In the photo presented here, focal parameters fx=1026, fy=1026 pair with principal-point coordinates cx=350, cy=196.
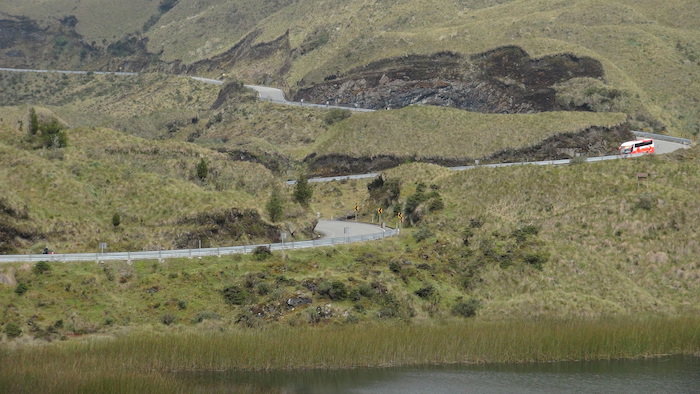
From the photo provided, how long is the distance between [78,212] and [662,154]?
273ft

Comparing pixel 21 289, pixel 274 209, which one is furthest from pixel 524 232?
pixel 21 289

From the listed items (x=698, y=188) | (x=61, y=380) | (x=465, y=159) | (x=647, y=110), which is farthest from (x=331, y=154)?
(x=61, y=380)

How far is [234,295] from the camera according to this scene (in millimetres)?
102438

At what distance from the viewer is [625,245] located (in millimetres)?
123375

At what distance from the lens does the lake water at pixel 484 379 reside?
274ft

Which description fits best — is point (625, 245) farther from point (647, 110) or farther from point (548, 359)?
point (647, 110)

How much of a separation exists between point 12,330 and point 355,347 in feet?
98.6

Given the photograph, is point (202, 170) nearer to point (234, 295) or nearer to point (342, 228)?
point (342, 228)

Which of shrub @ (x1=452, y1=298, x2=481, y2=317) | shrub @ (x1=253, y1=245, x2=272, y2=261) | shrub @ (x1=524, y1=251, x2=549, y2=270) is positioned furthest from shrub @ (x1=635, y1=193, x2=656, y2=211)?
shrub @ (x1=253, y1=245, x2=272, y2=261)

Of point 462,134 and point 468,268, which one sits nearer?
point 468,268

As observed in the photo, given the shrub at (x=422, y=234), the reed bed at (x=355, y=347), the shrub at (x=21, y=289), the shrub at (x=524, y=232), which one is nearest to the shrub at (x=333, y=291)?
the reed bed at (x=355, y=347)

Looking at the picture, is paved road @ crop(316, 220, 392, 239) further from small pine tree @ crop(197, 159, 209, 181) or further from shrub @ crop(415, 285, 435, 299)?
shrub @ crop(415, 285, 435, 299)

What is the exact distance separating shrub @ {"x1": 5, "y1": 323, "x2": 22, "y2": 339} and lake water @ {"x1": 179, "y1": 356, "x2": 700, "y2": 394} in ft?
54.5

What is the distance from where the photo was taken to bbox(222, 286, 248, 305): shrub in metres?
102
